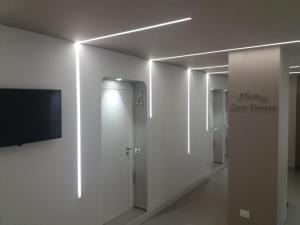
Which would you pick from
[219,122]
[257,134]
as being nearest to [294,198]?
[257,134]

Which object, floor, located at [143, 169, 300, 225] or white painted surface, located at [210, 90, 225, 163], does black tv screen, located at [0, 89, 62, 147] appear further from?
white painted surface, located at [210, 90, 225, 163]

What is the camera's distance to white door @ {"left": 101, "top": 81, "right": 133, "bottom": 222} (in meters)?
4.02

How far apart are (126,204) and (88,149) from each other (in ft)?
5.71

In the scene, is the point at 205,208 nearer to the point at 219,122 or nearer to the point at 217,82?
the point at 219,122

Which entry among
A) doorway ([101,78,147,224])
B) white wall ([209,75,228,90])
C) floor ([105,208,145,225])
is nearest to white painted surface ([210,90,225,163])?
white wall ([209,75,228,90])

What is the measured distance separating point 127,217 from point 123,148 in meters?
1.14

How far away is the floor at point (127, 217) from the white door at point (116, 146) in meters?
0.07

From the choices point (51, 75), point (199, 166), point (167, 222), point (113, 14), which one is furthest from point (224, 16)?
point (199, 166)

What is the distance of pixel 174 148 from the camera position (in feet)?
16.4

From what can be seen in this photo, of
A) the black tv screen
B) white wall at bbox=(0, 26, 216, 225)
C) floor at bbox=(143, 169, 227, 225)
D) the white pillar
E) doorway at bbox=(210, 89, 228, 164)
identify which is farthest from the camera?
doorway at bbox=(210, 89, 228, 164)

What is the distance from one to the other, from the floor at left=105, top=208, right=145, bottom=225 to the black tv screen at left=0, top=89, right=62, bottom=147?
2002 millimetres

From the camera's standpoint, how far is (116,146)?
425cm

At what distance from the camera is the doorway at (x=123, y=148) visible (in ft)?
13.3

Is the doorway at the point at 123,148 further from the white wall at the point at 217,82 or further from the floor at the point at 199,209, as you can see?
the white wall at the point at 217,82
